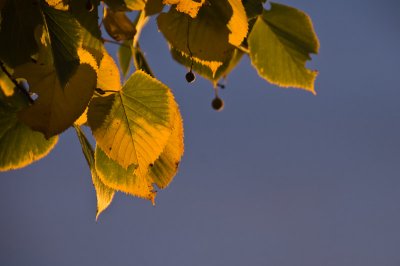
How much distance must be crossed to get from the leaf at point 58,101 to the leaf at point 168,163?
17 centimetres

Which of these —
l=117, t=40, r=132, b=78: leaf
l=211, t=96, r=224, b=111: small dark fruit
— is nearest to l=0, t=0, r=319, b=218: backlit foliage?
l=117, t=40, r=132, b=78: leaf

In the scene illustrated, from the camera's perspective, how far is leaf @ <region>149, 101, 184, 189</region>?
0.76 meters

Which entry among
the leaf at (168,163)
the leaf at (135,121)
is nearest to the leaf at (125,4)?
the leaf at (135,121)

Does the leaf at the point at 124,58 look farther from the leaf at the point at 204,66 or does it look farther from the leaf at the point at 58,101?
the leaf at the point at 58,101

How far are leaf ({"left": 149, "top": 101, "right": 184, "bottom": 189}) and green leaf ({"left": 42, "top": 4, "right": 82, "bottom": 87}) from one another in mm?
199

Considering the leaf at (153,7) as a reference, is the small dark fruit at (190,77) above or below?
below

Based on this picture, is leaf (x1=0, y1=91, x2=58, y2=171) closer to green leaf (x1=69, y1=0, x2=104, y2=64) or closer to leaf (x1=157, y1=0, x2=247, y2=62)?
green leaf (x1=69, y1=0, x2=104, y2=64)

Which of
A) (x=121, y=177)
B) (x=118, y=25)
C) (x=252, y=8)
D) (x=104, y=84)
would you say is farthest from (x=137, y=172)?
(x=252, y=8)

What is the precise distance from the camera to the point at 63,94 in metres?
0.63

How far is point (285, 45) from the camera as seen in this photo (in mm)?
1029

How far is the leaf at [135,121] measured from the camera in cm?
71

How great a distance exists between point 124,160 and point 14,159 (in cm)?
18

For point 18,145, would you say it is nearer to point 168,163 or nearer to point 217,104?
point 168,163

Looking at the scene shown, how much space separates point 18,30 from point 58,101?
0.14 meters
